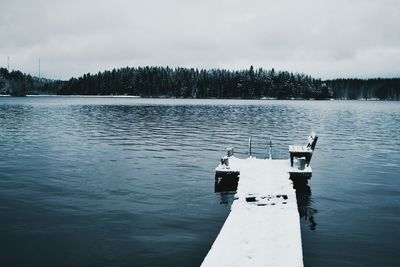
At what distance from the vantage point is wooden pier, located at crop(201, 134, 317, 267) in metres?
9.98

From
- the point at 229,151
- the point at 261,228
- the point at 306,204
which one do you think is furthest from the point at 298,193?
the point at 261,228

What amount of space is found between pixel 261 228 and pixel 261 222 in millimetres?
564

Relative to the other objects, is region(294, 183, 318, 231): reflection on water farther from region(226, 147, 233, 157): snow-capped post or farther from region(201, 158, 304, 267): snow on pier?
region(226, 147, 233, 157): snow-capped post

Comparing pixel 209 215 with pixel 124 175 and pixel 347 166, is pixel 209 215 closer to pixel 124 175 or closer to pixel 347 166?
pixel 124 175

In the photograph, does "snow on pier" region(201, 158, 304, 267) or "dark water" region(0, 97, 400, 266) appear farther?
"dark water" region(0, 97, 400, 266)

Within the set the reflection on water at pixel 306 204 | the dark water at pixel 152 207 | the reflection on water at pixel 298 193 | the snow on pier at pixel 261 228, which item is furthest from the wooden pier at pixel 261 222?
the dark water at pixel 152 207

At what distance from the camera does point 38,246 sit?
12.3 meters

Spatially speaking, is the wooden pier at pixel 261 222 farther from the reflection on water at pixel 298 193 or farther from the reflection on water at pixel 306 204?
the reflection on water at pixel 306 204

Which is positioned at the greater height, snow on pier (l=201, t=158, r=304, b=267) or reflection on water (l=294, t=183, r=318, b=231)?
snow on pier (l=201, t=158, r=304, b=267)

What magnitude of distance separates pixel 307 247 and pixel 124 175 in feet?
41.7

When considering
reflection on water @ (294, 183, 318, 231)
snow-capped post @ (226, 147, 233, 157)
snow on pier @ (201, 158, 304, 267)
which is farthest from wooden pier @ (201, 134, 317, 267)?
snow-capped post @ (226, 147, 233, 157)

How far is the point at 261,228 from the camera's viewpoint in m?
12.1

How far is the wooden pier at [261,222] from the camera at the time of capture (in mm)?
9984

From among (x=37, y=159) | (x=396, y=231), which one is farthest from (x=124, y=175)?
(x=396, y=231)
